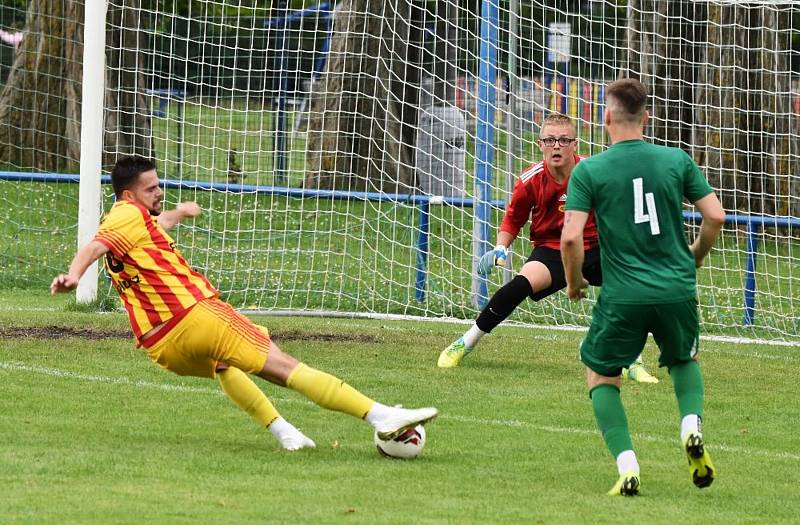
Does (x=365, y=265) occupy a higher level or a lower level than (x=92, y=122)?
lower

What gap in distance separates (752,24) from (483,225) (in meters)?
4.42

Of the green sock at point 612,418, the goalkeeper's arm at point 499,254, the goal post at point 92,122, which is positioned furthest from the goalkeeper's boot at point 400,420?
the goal post at point 92,122

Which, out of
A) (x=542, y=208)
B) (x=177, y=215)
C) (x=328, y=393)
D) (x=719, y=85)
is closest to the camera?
(x=328, y=393)

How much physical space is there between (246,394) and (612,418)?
1872 millimetres

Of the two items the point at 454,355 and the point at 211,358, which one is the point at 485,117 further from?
the point at 211,358

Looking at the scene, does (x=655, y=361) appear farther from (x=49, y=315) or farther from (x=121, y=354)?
(x=49, y=315)

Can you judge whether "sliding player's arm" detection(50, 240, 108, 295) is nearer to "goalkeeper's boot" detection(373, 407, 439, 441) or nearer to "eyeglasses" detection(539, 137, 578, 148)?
"goalkeeper's boot" detection(373, 407, 439, 441)

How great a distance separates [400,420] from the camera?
22.6 ft

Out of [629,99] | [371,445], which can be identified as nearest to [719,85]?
[371,445]

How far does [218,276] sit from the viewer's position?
1498 centimetres

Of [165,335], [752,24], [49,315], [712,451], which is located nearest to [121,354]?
[49,315]

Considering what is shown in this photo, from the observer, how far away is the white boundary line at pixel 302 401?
756cm

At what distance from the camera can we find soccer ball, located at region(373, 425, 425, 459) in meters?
6.98

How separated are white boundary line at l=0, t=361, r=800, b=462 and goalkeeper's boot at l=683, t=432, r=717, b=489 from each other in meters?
1.42
